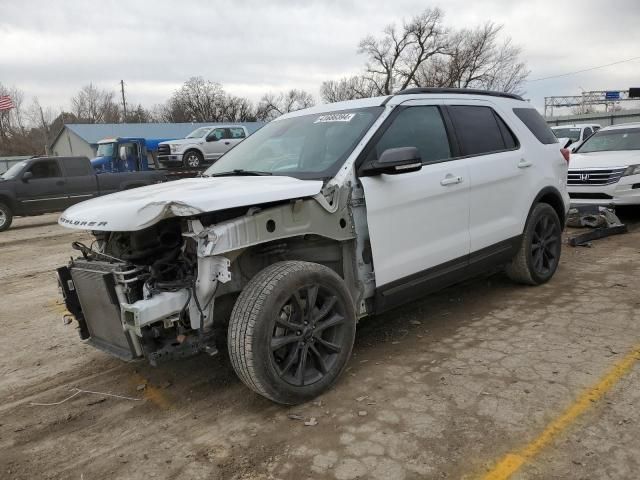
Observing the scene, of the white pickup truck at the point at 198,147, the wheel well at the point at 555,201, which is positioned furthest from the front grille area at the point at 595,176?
the white pickup truck at the point at 198,147

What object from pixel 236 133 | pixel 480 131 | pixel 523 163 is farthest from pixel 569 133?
pixel 480 131

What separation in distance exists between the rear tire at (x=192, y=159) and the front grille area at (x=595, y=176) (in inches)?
618

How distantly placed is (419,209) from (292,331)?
1.38 m

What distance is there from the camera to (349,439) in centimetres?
278

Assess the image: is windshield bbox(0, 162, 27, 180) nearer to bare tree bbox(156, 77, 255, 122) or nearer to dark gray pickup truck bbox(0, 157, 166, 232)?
dark gray pickup truck bbox(0, 157, 166, 232)

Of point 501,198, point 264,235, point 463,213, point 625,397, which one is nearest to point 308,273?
point 264,235

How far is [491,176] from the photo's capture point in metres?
4.45

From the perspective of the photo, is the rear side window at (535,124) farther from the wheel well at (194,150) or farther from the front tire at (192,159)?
the wheel well at (194,150)

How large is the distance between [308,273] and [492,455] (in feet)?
4.53

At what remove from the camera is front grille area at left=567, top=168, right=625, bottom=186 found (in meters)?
8.34

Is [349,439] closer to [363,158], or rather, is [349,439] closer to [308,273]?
[308,273]

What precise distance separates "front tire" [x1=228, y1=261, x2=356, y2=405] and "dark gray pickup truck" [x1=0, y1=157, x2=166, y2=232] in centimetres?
1313

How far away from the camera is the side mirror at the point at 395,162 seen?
11.0 ft

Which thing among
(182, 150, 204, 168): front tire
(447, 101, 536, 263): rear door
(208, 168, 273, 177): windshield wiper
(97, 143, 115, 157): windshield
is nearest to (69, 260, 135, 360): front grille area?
(208, 168, 273, 177): windshield wiper
